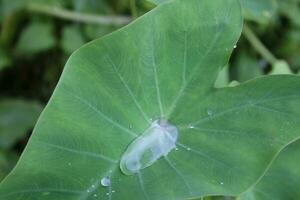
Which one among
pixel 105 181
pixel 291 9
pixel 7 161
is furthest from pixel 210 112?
pixel 291 9

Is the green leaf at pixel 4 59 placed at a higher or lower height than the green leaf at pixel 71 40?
lower

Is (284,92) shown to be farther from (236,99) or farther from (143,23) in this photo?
(143,23)

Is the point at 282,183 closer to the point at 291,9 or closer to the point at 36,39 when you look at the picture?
the point at 36,39

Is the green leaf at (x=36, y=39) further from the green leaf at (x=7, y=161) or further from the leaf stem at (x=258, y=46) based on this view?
the leaf stem at (x=258, y=46)

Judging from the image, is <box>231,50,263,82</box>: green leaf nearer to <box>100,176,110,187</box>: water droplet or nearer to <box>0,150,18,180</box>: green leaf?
<box>0,150,18,180</box>: green leaf

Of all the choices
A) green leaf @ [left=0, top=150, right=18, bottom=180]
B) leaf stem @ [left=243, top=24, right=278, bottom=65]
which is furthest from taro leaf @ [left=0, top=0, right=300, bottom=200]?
leaf stem @ [left=243, top=24, right=278, bottom=65]

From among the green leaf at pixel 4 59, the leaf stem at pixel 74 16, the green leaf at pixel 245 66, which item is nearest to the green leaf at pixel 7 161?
the green leaf at pixel 4 59
